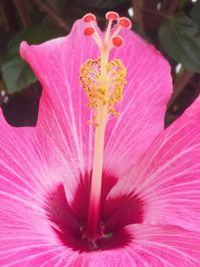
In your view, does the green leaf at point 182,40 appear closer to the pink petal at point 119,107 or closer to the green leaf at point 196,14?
the green leaf at point 196,14

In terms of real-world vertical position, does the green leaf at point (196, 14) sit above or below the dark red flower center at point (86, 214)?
above

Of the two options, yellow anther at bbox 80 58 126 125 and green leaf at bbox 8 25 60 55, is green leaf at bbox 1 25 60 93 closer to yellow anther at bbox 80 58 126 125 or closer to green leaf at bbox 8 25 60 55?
green leaf at bbox 8 25 60 55

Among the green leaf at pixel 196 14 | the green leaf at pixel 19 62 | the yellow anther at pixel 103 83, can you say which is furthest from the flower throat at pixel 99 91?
the green leaf at pixel 196 14

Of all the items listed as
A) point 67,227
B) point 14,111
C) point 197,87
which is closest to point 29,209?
point 67,227

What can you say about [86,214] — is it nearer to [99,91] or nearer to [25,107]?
[99,91]

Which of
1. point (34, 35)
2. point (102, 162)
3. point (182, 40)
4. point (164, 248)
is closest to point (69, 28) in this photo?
point (34, 35)

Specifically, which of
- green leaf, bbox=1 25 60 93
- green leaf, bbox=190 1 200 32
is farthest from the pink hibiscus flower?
green leaf, bbox=190 1 200 32

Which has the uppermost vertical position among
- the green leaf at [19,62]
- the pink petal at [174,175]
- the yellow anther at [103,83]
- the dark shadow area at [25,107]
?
the yellow anther at [103,83]

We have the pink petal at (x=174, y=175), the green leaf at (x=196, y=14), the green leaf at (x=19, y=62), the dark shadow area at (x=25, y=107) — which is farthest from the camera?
the dark shadow area at (x=25, y=107)
